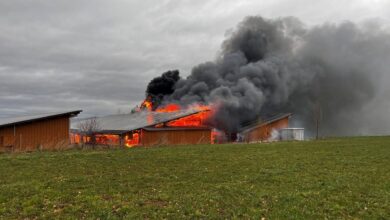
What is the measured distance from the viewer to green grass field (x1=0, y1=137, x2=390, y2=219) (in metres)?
8.92

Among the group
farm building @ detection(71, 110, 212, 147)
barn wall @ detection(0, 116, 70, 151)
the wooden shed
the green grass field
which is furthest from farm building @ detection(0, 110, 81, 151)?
the green grass field

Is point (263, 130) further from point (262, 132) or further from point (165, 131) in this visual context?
point (165, 131)

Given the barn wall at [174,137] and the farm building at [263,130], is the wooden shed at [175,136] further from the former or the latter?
the farm building at [263,130]

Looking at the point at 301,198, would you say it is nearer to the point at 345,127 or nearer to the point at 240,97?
the point at 240,97

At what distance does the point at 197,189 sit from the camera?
11391 mm

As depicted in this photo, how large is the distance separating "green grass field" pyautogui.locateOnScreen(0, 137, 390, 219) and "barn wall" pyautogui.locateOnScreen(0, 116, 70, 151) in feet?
42.7

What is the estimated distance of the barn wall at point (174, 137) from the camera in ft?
124

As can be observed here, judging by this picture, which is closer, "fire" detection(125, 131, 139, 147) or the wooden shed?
the wooden shed

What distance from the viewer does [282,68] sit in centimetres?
6172

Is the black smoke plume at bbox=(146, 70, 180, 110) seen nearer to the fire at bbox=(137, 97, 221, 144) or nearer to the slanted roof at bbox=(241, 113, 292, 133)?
the fire at bbox=(137, 97, 221, 144)

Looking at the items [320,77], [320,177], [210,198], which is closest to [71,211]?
[210,198]

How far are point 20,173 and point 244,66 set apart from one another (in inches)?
1831

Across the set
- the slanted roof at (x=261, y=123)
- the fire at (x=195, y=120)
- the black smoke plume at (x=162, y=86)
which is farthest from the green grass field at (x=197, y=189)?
the black smoke plume at (x=162, y=86)

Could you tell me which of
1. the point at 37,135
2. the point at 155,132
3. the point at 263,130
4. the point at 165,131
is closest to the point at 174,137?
the point at 165,131
